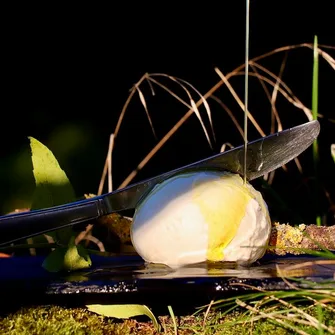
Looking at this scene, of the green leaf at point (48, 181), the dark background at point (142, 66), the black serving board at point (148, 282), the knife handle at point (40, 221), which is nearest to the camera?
the black serving board at point (148, 282)

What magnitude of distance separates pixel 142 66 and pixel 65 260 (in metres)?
0.90

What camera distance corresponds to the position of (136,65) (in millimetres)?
1603

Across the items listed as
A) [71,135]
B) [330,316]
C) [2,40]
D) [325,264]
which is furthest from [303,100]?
[330,316]

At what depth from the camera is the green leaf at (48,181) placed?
0.87 m

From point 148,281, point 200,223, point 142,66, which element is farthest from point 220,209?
point 142,66

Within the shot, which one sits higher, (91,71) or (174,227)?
(91,71)

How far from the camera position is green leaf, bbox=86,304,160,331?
0.70m

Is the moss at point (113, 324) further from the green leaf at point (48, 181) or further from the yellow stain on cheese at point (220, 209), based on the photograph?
the green leaf at point (48, 181)

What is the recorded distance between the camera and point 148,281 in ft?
Answer: 2.15

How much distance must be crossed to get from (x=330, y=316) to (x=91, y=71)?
1.05 m

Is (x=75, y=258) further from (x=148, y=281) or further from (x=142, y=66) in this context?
(x=142, y=66)

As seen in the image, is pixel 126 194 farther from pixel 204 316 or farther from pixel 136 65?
pixel 136 65

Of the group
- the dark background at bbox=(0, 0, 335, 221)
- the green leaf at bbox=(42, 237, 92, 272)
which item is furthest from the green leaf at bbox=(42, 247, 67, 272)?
the dark background at bbox=(0, 0, 335, 221)

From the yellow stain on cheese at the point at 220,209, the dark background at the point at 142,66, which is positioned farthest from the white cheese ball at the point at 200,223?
the dark background at the point at 142,66
